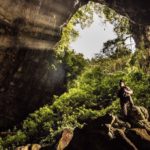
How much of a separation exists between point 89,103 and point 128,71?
4.48m

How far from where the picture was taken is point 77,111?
24891 mm

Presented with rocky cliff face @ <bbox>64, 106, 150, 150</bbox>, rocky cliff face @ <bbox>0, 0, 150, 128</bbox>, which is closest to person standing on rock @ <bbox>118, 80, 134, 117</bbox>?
rocky cliff face @ <bbox>64, 106, 150, 150</bbox>

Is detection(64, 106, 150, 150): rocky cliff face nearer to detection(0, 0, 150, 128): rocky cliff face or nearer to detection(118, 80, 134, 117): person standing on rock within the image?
detection(118, 80, 134, 117): person standing on rock

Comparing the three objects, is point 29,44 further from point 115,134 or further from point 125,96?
point 115,134

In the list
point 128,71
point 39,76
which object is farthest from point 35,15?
point 128,71

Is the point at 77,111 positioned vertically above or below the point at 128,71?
below

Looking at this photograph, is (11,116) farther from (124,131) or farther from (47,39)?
(124,131)

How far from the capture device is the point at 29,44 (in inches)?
782

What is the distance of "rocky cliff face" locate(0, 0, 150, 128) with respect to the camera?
1819 cm

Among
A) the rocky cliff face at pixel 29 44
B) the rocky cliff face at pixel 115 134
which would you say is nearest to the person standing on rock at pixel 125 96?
the rocky cliff face at pixel 115 134

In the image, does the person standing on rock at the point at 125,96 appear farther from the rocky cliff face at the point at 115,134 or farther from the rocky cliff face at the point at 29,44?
the rocky cliff face at the point at 29,44

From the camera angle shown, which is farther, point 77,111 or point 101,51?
point 101,51

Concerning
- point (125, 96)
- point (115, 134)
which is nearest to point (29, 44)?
point (125, 96)

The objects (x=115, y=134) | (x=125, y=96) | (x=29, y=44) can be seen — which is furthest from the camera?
(x=29, y=44)
